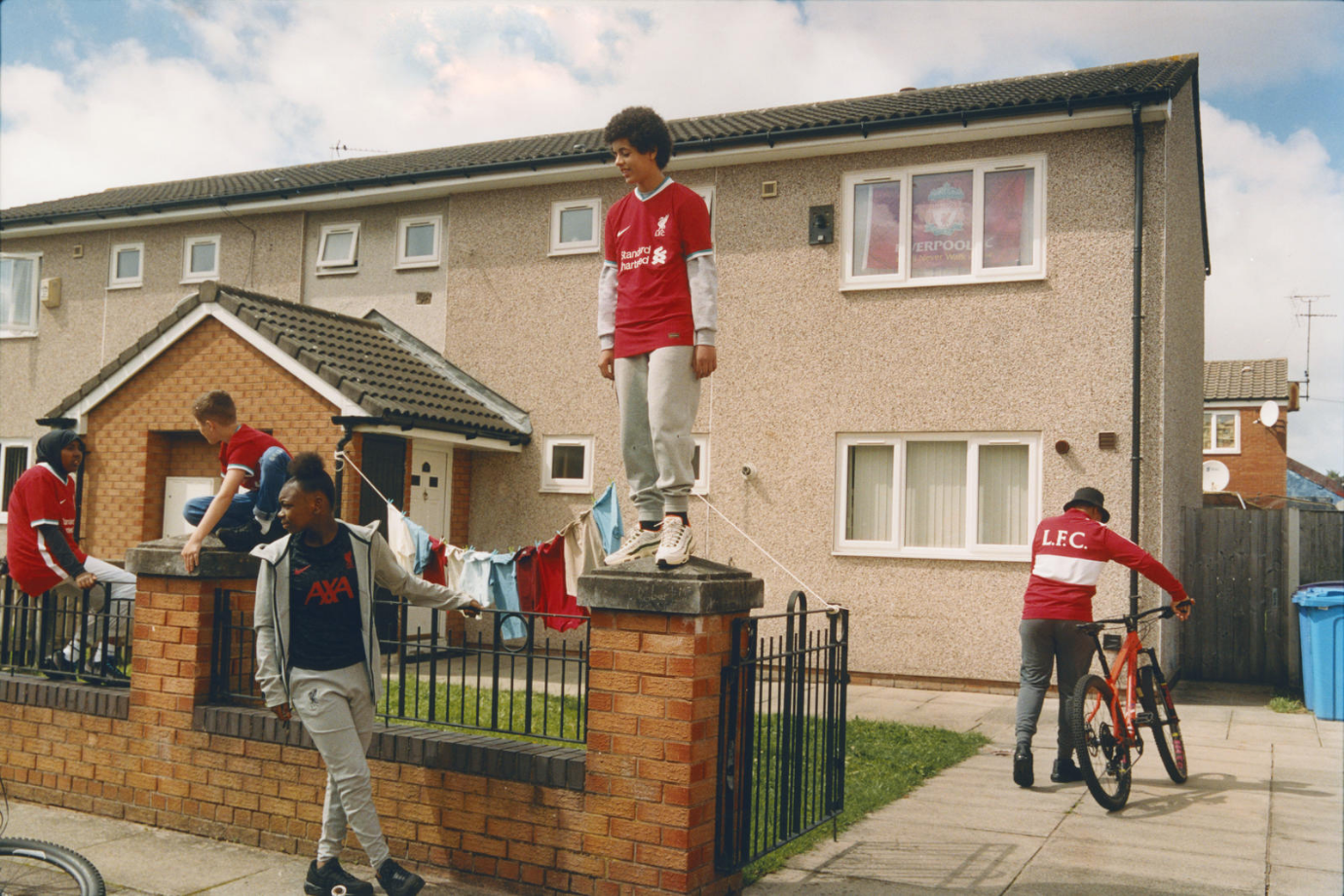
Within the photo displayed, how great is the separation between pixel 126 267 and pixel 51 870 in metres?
14.2

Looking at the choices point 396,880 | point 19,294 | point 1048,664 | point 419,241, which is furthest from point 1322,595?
point 19,294

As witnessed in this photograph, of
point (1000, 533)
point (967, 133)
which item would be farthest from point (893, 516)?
point (967, 133)

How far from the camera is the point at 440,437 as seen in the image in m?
12.5

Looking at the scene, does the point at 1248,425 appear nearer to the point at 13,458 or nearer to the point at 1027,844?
the point at 13,458

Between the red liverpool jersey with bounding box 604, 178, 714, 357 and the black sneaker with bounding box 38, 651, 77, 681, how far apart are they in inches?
160

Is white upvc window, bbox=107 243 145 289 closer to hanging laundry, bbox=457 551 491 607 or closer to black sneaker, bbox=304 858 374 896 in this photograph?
hanging laundry, bbox=457 551 491 607

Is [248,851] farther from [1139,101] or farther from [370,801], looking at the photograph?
[1139,101]

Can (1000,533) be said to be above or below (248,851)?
above

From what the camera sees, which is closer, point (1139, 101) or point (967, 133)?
point (1139, 101)

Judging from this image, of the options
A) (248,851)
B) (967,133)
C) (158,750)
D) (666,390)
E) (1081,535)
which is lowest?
(248,851)

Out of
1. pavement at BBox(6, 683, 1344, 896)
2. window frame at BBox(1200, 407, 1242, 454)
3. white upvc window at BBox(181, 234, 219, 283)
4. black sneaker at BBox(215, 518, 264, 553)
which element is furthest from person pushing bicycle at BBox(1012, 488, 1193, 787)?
window frame at BBox(1200, 407, 1242, 454)

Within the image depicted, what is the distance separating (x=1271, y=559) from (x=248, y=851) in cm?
1084

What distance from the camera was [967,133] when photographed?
11.4 meters

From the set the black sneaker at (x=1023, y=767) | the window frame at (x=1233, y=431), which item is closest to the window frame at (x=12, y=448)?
the black sneaker at (x=1023, y=767)
